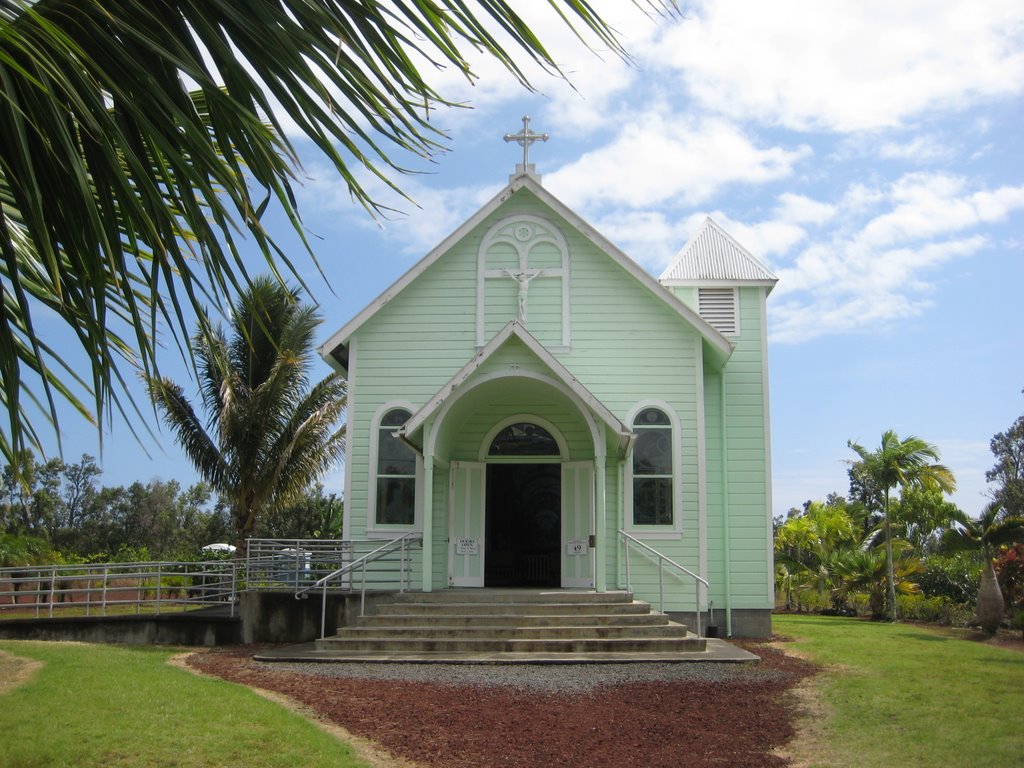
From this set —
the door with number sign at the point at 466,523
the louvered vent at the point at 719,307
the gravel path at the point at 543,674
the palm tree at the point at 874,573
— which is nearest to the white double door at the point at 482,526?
the door with number sign at the point at 466,523

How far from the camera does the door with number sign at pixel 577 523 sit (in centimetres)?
1666

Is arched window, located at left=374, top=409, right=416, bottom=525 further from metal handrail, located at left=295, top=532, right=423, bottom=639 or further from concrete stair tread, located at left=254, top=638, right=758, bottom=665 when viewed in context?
concrete stair tread, located at left=254, top=638, right=758, bottom=665

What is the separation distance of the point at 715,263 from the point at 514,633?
9.01m

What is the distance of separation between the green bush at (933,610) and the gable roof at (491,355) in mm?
13665

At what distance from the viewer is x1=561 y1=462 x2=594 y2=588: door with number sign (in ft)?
54.6

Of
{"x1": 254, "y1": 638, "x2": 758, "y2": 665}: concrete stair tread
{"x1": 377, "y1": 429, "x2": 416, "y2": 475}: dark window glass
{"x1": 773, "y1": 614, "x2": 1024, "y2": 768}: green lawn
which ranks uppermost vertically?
{"x1": 377, "y1": 429, "x2": 416, "y2": 475}: dark window glass

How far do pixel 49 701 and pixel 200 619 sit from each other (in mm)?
6422

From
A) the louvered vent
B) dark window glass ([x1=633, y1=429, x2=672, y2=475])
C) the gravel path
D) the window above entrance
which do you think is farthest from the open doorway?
the gravel path

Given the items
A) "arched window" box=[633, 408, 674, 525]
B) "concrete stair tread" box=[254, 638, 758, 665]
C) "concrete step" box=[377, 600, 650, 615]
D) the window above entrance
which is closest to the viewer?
"concrete stair tread" box=[254, 638, 758, 665]

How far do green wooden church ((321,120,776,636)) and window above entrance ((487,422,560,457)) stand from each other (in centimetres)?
2

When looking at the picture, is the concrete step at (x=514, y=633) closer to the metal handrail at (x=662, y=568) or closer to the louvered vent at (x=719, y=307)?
the metal handrail at (x=662, y=568)

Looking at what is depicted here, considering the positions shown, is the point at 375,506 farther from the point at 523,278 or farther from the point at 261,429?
the point at 261,429

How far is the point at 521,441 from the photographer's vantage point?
1747 cm

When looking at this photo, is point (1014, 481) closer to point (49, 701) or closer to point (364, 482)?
point (364, 482)
